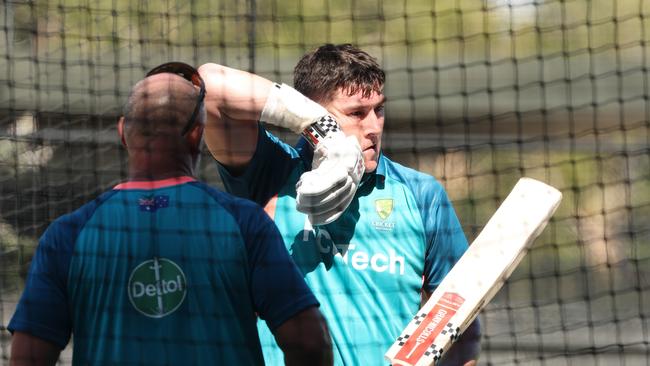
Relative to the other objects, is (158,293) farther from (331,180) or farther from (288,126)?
(288,126)

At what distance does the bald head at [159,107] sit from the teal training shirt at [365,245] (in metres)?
0.35

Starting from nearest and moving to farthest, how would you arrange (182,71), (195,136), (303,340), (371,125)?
(303,340) < (195,136) < (182,71) < (371,125)

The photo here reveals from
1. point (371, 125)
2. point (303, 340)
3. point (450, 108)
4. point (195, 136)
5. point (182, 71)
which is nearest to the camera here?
point (303, 340)

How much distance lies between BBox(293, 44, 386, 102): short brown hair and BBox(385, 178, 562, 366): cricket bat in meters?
0.43

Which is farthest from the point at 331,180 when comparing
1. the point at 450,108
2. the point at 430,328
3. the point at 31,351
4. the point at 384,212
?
the point at 450,108

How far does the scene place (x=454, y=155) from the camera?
13.1ft

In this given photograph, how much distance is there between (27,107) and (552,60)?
6.90 ft

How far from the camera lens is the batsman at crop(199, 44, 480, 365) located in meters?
2.21

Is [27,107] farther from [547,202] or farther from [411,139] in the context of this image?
[547,202]

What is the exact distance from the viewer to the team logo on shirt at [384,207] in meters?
2.34

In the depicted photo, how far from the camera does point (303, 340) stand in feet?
6.05

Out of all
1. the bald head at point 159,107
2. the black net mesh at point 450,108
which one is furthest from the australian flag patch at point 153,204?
the black net mesh at point 450,108

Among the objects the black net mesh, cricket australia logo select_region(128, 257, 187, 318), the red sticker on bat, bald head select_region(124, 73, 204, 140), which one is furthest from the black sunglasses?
the black net mesh

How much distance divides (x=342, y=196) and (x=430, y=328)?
34 cm
